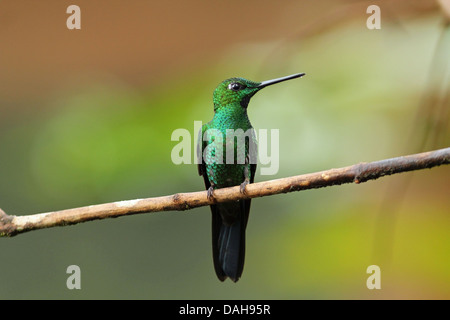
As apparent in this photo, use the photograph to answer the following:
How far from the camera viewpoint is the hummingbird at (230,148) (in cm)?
237

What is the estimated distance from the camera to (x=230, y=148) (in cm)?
237

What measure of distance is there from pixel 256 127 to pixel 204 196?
1.52 ft

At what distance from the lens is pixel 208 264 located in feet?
8.86

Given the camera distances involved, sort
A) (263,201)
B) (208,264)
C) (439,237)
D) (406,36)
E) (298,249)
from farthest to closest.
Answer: (208,264) → (263,201) → (298,249) → (439,237) → (406,36)

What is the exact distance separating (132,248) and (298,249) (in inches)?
35.3

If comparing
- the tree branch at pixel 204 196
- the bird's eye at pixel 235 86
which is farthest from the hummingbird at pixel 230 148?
the tree branch at pixel 204 196

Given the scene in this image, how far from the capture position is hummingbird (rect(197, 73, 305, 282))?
237cm

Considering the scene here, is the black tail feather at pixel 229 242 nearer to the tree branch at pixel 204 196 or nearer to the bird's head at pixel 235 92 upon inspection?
the bird's head at pixel 235 92

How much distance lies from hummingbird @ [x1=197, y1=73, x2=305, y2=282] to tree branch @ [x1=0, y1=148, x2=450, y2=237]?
1.44 feet

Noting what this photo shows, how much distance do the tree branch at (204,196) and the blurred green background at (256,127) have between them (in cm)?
6

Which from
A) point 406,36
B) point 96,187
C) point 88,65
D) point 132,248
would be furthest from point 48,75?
point 406,36

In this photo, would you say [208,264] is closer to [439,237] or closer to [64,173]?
[64,173]

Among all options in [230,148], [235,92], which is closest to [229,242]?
[230,148]

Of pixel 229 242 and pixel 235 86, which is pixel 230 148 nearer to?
pixel 235 86
